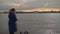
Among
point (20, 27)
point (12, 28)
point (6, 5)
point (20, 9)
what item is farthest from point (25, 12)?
point (12, 28)

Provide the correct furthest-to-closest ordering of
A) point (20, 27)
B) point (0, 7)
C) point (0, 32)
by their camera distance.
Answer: point (0, 7)
point (20, 27)
point (0, 32)

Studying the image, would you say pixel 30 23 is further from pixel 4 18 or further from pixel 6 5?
pixel 6 5

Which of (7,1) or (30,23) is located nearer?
(30,23)

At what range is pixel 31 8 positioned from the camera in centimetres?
1619

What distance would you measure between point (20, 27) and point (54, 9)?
5.63 m

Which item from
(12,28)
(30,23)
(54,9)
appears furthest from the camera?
(54,9)

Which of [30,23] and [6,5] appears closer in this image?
[30,23]

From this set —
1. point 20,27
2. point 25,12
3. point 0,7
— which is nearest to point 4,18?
point 20,27

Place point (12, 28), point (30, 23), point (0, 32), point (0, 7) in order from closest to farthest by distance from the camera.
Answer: point (12, 28) → point (0, 32) → point (30, 23) → point (0, 7)

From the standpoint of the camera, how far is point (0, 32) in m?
10.2

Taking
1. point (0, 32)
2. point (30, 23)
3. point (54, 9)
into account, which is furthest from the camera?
point (54, 9)

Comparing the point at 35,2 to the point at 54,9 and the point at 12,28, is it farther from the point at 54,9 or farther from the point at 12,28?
the point at 12,28

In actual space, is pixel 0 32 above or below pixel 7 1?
below

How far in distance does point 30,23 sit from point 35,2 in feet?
13.3
